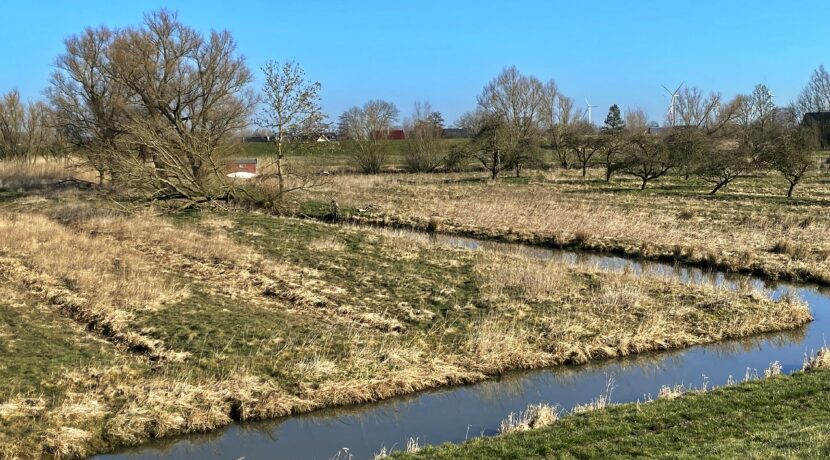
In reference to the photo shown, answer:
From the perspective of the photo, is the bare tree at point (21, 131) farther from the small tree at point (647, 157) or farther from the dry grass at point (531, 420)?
the dry grass at point (531, 420)

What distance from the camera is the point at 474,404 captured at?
30.4ft

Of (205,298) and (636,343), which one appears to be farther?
(205,298)

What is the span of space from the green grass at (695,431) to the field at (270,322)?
8.84 feet

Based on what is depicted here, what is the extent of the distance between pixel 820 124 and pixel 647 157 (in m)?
40.1

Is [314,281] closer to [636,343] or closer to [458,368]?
[458,368]

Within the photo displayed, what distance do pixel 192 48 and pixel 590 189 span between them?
23.5m

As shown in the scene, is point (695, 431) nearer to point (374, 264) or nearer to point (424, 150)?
point (374, 264)

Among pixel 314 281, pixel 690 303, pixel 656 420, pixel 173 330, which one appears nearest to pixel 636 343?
pixel 690 303

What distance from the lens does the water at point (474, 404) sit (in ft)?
25.7

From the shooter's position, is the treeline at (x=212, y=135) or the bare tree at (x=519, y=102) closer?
the treeline at (x=212, y=135)

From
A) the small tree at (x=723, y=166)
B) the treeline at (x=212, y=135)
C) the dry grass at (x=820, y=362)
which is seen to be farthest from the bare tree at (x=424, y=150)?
the dry grass at (x=820, y=362)

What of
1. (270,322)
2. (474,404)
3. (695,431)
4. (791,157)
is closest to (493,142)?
(791,157)

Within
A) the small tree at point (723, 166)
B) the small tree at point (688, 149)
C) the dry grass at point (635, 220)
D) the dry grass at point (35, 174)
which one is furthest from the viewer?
the dry grass at point (35, 174)

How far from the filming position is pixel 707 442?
6.59m
